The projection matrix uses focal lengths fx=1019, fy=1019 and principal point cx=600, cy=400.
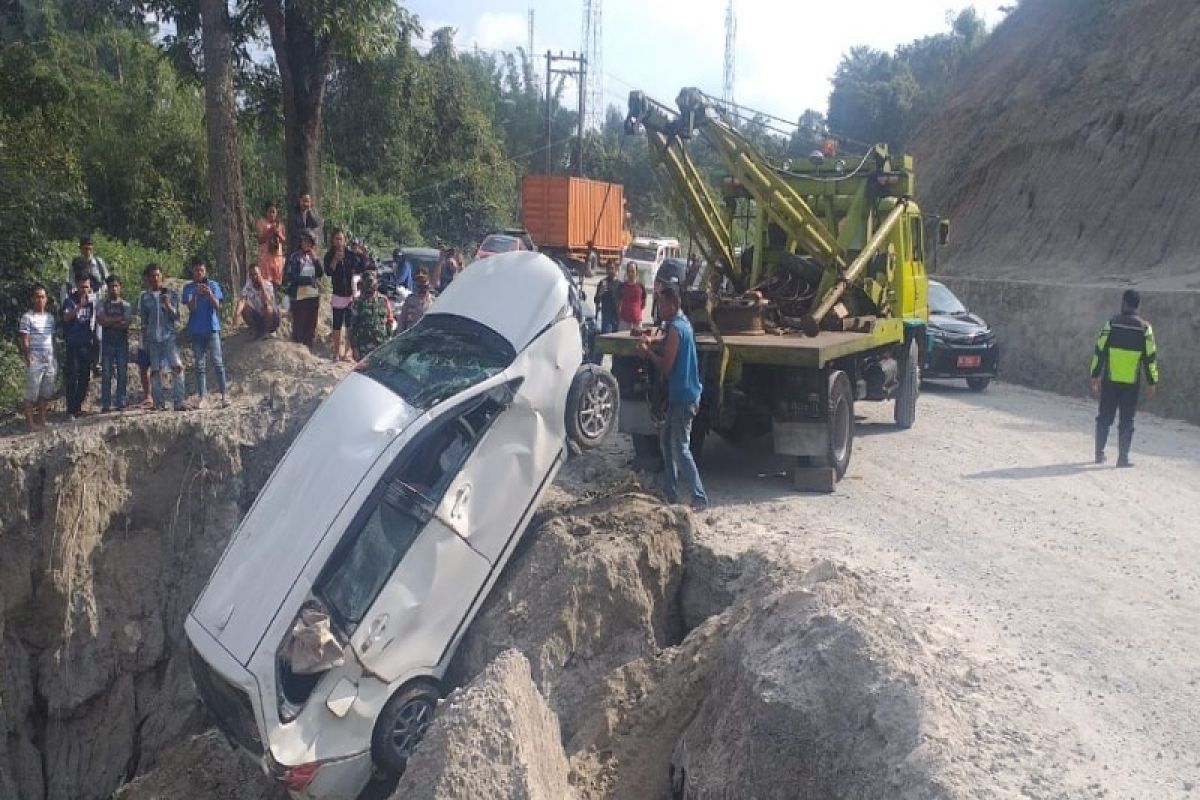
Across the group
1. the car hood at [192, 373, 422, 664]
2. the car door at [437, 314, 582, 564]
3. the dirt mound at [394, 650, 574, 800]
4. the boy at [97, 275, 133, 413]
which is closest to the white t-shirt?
the boy at [97, 275, 133, 413]

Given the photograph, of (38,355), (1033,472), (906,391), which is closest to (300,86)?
(38,355)

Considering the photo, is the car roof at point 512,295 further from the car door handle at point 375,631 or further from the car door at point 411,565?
the car door handle at point 375,631

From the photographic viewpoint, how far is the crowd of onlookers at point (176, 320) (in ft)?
32.4

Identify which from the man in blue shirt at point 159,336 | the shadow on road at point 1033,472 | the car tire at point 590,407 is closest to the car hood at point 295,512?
the car tire at point 590,407

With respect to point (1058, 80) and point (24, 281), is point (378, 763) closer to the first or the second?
point (24, 281)

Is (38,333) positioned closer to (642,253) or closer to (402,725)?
(402,725)

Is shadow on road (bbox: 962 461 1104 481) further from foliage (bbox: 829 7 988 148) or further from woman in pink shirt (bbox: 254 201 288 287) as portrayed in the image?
foliage (bbox: 829 7 988 148)

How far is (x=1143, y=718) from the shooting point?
4.96 meters

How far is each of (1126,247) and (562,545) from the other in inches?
657

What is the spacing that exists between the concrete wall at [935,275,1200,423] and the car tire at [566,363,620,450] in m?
9.65

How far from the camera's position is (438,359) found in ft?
23.5

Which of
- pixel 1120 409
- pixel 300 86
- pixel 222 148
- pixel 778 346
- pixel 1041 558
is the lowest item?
pixel 1041 558

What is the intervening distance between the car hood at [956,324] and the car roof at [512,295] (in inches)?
367

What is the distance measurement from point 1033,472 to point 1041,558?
2.79 m
